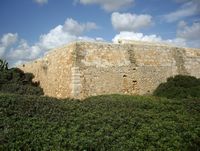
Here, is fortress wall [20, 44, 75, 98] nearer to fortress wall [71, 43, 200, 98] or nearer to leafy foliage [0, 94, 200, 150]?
fortress wall [71, 43, 200, 98]

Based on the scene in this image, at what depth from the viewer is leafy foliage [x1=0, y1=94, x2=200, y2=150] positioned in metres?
5.96

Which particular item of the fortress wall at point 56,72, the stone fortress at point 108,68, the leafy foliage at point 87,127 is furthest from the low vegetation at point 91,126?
the fortress wall at point 56,72

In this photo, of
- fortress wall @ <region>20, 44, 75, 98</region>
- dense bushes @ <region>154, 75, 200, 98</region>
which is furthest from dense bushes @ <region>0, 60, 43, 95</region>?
dense bushes @ <region>154, 75, 200, 98</region>

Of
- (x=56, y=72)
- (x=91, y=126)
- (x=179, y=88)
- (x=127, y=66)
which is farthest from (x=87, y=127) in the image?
(x=127, y=66)

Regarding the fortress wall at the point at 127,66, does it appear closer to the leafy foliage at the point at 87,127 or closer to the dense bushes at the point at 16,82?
the dense bushes at the point at 16,82

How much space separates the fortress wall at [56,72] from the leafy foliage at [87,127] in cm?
545

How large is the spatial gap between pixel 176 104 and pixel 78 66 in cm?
541

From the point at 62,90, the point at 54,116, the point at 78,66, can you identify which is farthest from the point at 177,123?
the point at 62,90

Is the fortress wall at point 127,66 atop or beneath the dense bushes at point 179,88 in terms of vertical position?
atop

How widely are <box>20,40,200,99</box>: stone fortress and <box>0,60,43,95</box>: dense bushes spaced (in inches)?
26.4

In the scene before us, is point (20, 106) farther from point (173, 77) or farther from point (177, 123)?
point (173, 77)

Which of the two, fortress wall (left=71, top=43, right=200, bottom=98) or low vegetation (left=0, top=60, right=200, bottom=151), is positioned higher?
fortress wall (left=71, top=43, right=200, bottom=98)

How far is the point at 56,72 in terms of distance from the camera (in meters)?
15.6

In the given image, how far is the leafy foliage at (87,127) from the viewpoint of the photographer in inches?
235
